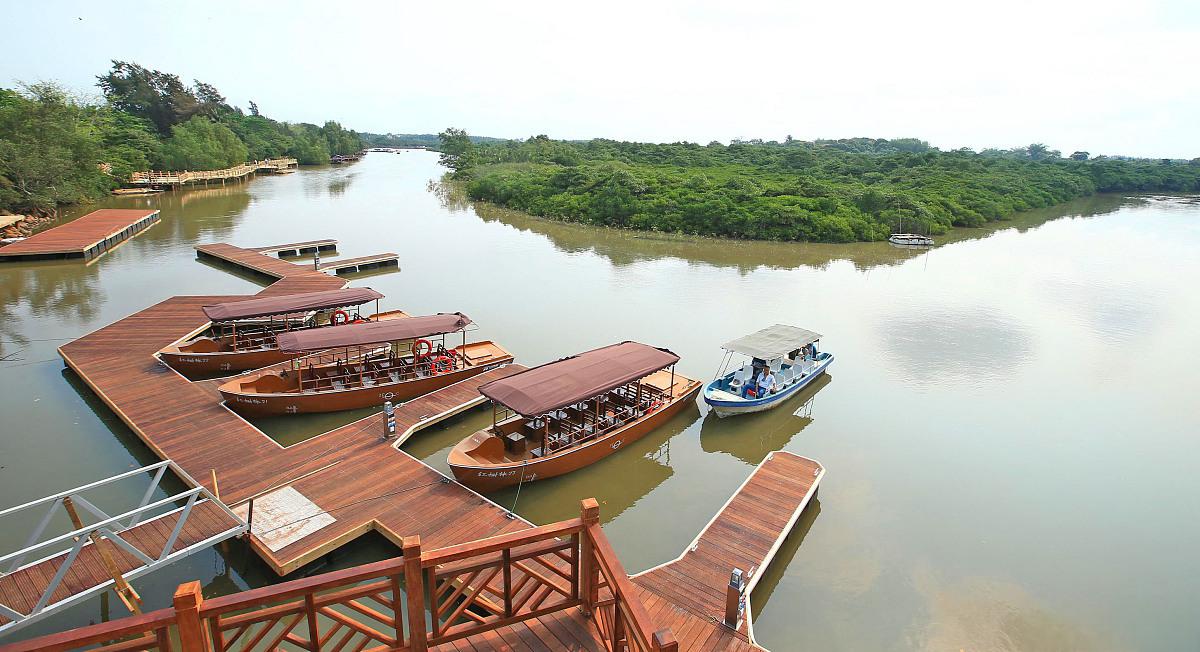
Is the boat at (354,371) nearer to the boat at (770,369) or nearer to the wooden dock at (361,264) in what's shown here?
the boat at (770,369)

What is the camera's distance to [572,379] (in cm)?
1300

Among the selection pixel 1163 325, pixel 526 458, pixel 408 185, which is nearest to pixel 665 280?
pixel 526 458

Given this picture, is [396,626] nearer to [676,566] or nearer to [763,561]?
[676,566]

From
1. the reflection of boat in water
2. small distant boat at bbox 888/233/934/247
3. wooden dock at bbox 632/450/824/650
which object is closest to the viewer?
wooden dock at bbox 632/450/824/650

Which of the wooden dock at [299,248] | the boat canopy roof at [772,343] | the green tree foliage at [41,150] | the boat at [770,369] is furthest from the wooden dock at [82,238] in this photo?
the boat canopy roof at [772,343]

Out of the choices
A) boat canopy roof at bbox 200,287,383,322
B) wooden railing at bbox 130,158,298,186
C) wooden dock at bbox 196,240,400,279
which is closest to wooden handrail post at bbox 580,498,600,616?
boat canopy roof at bbox 200,287,383,322

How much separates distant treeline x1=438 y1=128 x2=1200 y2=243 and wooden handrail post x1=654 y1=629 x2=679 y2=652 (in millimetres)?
38509

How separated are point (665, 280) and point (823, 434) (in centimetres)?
1470

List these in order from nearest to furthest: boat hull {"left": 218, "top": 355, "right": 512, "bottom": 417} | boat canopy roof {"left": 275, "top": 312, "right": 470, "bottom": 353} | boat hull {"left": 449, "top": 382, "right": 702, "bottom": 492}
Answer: boat hull {"left": 449, "top": 382, "right": 702, "bottom": 492} → boat hull {"left": 218, "top": 355, "right": 512, "bottom": 417} → boat canopy roof {"left": 275, "top": 312, "right": 470, "bottom": 353}

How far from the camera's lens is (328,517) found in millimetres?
10625

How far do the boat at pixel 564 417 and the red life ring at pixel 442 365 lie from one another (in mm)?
3060

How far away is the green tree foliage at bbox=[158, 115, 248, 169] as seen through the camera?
59781 millimetres

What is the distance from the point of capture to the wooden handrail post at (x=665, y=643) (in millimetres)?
4129

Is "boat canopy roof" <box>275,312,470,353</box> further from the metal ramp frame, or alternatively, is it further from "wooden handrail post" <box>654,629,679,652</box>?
"wooden handrail post" <box>654,629,679,652</box>
